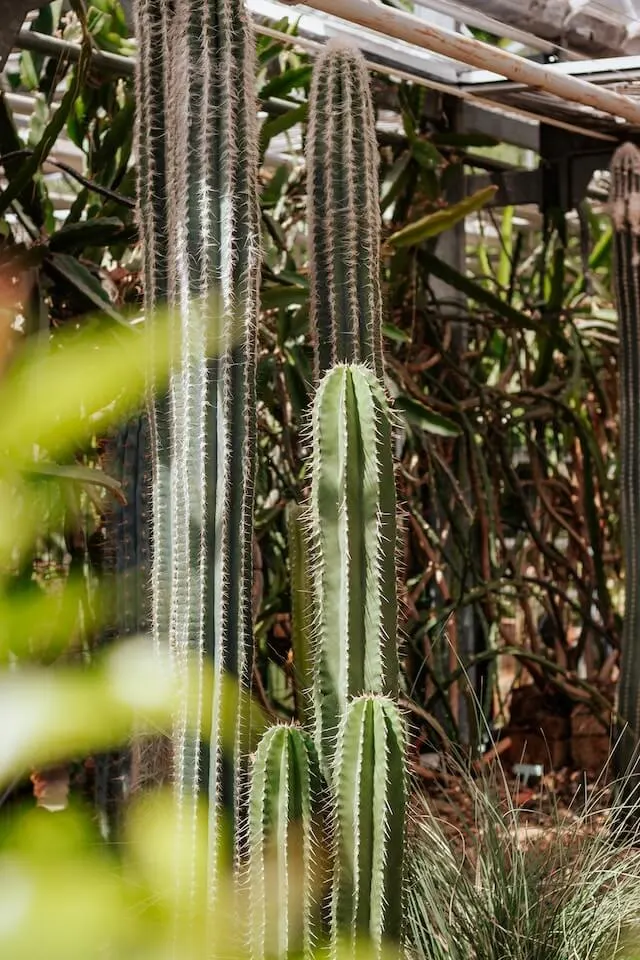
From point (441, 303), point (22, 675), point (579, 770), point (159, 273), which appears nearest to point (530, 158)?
point (441, 303)

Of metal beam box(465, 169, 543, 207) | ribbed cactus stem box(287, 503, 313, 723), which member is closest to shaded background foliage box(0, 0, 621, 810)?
metal beam box(465, 169, 543, 207)

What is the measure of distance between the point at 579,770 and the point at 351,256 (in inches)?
88.5

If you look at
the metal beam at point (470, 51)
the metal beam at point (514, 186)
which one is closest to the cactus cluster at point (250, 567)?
the metal beam at point (470, 51)

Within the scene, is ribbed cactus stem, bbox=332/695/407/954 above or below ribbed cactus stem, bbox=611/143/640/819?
below

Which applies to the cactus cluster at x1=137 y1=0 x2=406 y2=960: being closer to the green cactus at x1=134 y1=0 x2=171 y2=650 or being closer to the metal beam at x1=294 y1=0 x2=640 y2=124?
the green cactus at x1=134 y1=0 x2=171 y2=650

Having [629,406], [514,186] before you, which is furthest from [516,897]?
[514,186]

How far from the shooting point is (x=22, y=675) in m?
0.30

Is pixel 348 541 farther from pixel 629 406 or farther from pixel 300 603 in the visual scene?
pixel 629 406

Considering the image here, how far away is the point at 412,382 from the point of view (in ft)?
10.9

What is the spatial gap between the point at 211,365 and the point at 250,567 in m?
0.26

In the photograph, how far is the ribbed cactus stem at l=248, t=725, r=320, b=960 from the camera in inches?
62.5

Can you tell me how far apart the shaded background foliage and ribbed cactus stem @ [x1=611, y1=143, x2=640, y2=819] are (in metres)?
0.34

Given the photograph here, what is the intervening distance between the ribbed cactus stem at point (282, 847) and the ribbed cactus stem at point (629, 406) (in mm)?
1576

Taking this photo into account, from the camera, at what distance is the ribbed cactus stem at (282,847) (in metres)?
1.59
